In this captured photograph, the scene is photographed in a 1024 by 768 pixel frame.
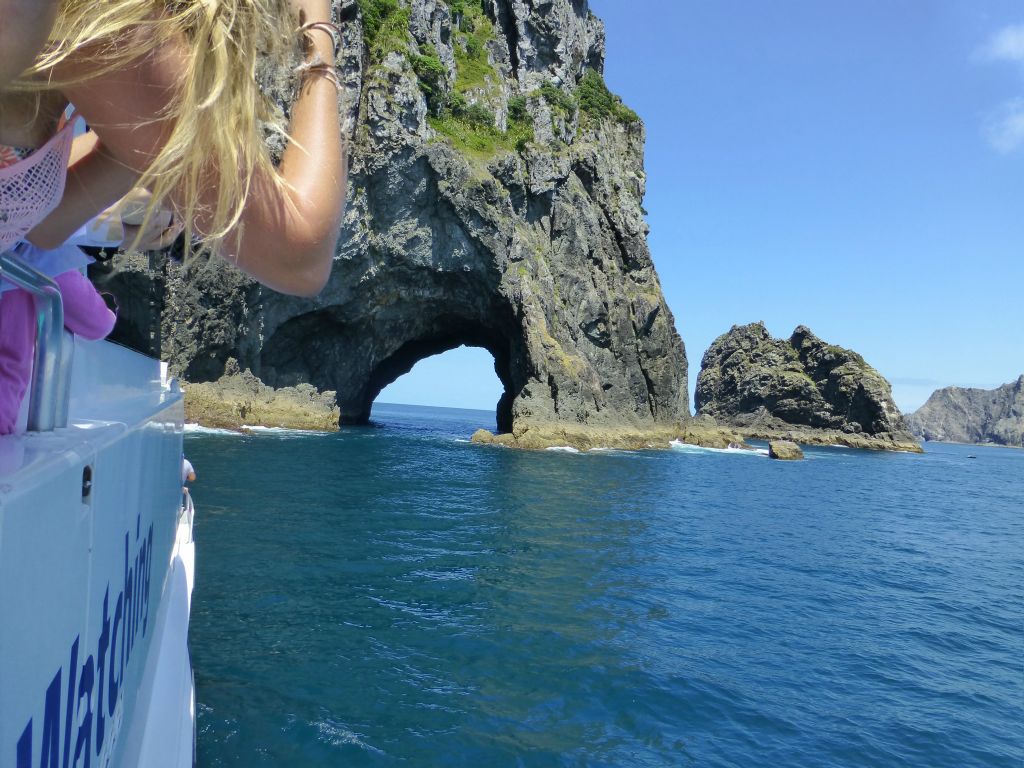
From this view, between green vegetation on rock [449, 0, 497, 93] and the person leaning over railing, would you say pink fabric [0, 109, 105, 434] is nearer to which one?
the person leaning over railing

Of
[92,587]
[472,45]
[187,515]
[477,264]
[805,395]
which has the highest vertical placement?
[472,45]

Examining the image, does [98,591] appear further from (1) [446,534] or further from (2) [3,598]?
(1) [446,534]

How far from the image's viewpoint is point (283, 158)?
3.35 feet

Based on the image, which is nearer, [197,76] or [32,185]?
[197,76]

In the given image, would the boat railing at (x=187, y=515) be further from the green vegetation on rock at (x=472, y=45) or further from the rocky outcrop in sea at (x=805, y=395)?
the rocky outcrop in sea at (x=805, y=395)

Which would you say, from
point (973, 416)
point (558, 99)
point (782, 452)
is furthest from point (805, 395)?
point (973, 416)

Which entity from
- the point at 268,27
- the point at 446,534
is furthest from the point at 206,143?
the point at 446,534

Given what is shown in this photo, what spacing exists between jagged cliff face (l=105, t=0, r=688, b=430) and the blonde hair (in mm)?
27440

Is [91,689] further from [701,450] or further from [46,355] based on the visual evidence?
[701,450]

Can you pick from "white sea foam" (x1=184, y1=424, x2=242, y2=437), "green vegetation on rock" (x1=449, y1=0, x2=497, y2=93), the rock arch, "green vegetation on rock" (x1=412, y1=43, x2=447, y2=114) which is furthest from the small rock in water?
"white sea foam" (x1=184, y1=424, x2=242, y2=437)

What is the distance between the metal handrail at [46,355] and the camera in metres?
Result: 1.18

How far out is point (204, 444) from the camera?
71.2 ft

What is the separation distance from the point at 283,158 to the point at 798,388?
250ft

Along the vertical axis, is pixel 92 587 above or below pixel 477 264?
below
